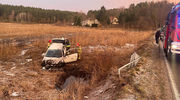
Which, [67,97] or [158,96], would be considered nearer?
[158,96]

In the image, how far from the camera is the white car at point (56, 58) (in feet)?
33.5

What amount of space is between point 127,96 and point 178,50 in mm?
5580

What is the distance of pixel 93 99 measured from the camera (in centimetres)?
526

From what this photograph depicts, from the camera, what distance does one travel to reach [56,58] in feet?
33.9

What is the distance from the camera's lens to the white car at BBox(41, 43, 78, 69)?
Result: 10.2 meters

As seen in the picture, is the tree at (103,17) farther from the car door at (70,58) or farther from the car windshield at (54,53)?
the car windshield at (54,53)

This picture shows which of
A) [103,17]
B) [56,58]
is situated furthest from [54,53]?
[103,17]

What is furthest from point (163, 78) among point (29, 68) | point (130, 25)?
point (130, 25)

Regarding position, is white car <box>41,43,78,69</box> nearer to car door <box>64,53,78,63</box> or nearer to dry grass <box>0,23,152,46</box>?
car door <box>64,53,78,63</box>

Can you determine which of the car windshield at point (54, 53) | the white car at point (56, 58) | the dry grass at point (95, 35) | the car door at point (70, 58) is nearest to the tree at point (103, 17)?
the dry grass at point (95, 35)

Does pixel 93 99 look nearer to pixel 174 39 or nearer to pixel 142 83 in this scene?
pixel 142 83

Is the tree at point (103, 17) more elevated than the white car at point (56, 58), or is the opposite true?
the tree at point (103, 17)

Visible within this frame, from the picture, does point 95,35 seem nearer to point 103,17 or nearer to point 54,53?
point 54,53

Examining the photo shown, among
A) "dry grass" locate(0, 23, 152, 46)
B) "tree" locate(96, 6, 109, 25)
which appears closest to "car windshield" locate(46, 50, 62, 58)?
"dry grass" locate(0, 23, 152, 46)
